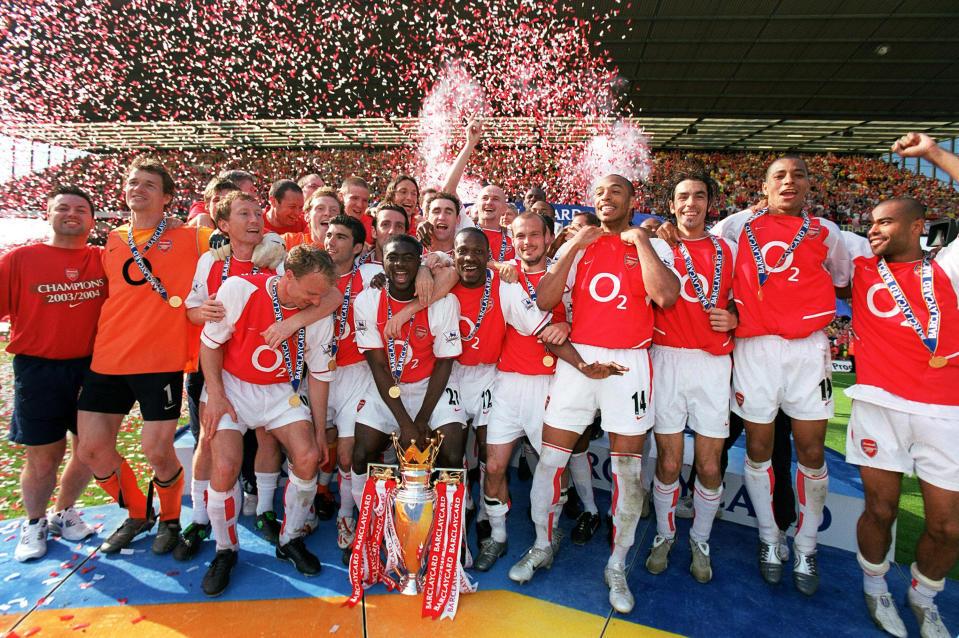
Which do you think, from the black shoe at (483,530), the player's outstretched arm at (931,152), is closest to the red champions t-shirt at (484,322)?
the black shoe at (483,530)

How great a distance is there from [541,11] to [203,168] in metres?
20.3

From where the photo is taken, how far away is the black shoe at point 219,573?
10.6ft

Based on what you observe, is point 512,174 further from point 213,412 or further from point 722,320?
point 213,412

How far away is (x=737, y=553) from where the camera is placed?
12.7 feet

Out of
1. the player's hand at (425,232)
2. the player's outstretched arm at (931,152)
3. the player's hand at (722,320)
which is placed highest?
the player's outstretched arm at (931,152)

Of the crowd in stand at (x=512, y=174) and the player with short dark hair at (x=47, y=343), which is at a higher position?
the crowd in stand at (x=512, y=174)

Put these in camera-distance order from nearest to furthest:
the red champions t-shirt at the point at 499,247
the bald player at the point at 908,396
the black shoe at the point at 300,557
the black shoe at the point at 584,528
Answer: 1. the bald player at the point at 908,396
2. the black shoe at the point at 300,557
3. the black shoe at the point at 584,528
4. the red champions t-shirt at the point at 499,247

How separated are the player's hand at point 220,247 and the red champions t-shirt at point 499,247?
2257 mm

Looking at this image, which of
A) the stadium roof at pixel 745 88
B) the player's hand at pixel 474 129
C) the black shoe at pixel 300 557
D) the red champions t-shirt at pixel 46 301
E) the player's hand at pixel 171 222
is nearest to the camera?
the black shoe at pixel 300 557

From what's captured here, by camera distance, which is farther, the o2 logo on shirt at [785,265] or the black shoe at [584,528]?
the black shoe at [584,528]

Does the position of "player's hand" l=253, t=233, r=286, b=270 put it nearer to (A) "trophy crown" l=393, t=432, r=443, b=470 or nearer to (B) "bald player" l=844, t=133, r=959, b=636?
(A) "trophy crown" l=393, t=432, r=443, b=470

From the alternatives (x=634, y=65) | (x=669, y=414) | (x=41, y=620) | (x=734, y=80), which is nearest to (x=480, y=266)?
(x=669, y=414)

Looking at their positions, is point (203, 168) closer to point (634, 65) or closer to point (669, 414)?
point (634, 65)

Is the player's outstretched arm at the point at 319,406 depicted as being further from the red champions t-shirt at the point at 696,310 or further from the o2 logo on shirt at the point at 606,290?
the red champions t-shirt at the point at 696,310
